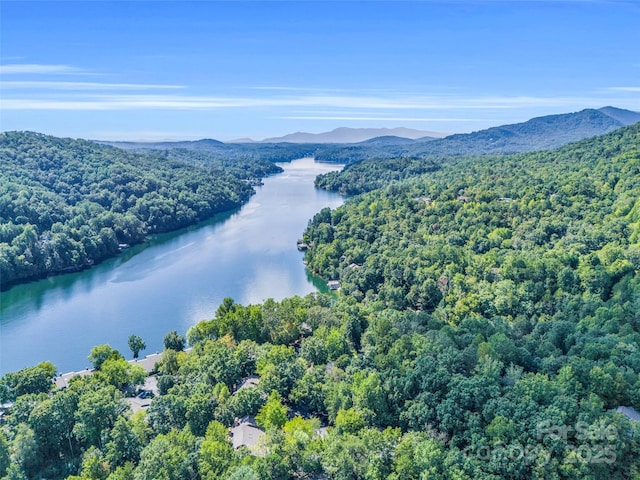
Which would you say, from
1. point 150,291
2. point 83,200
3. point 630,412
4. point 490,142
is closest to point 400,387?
point 630,412

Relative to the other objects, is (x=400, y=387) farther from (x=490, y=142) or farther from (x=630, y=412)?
(x=490, y=142)

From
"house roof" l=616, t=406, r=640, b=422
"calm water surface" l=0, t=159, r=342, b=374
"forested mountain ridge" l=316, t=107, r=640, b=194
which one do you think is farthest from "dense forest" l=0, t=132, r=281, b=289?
"forested mountain ridge" l=316, t=107, r=640, b=194

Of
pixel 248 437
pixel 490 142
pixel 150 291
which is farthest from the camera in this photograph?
pixel 490 142

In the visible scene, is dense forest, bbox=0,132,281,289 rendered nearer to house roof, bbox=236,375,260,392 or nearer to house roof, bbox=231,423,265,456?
house roof, bbox=236,375,260,392

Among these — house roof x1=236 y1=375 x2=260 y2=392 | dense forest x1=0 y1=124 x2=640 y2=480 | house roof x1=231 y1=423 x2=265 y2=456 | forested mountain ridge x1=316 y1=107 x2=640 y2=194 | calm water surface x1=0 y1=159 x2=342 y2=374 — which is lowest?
calm water surface x1=0 y1=159 x2=342 y2=374

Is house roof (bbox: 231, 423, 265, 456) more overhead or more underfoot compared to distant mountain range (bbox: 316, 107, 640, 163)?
more underfoot

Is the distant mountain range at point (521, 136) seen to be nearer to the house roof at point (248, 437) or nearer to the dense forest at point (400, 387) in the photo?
the dense forest at point (400, 387)
